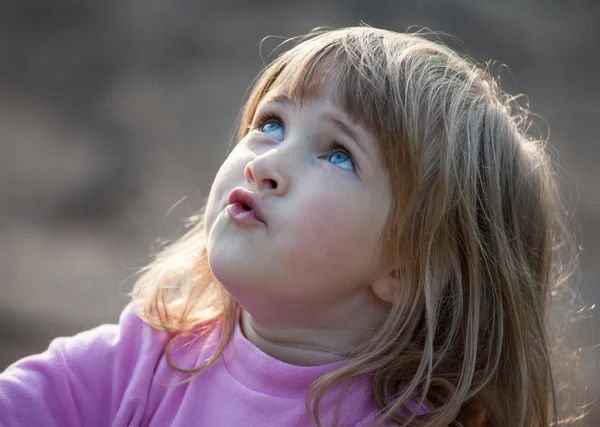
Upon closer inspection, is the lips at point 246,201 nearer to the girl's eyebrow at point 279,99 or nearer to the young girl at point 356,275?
the young girl at point 356,275

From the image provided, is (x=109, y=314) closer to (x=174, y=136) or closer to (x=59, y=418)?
(x=174, y=136)

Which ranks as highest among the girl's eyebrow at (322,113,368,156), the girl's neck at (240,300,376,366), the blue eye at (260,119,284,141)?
the girl's eyebrow at (322,113,368,156)

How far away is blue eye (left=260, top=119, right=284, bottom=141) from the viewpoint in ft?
4.64

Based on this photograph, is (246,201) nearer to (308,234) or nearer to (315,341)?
(308,234)

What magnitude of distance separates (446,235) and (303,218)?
0.25 m

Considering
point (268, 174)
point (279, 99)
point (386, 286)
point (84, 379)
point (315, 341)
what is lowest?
point (84, 379)

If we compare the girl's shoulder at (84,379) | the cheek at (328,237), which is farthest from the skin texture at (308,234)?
the girl's shoulder at (84,379)

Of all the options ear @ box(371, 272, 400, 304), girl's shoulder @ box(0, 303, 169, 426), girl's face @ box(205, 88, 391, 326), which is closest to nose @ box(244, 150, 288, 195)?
girl's face @ box(205, 88, 391, 326)

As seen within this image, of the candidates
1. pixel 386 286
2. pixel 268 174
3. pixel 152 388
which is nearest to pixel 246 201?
pixel 268 174

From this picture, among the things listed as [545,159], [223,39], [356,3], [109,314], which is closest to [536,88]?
[356,3]

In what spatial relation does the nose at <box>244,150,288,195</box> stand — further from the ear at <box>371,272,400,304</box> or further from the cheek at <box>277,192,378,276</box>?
the ear at <box>371,272,400,304</box>

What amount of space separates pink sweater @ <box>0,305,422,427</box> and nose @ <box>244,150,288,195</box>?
271 mm

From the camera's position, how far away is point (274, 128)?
1.43 m

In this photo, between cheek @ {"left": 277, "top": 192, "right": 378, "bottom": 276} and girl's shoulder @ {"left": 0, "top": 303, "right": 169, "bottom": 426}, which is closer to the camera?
cheek @ {"left": 277, "top": 192, "right": 378, "bottom": 276}
